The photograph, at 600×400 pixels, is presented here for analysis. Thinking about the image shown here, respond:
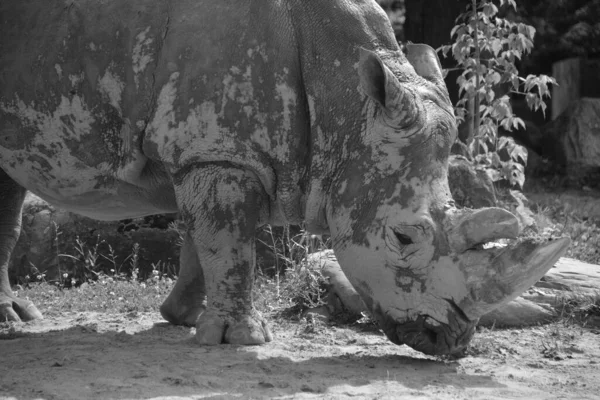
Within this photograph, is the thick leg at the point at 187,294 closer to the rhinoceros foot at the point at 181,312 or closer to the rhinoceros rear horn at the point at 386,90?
the rhinoceros foot at the point at 181,312

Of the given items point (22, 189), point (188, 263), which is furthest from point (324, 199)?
point (22, 189)

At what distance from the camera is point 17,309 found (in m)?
7.15

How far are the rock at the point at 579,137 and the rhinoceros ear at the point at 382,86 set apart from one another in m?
9.19

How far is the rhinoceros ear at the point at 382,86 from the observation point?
5.41m

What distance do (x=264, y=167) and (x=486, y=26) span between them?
4492 mm

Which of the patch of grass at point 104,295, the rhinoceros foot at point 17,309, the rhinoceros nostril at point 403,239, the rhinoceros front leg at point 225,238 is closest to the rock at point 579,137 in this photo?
the patch of grass at point 104,295

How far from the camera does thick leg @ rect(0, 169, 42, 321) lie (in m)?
7.14

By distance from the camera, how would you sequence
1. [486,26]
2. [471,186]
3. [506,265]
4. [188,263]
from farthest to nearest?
[486,26]
[471,186]
[188,263]
[506,265]

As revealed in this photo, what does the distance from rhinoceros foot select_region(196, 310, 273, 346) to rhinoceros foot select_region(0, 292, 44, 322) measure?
170cm

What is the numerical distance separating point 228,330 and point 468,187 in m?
3.67

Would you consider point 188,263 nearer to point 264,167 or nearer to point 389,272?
point 264,167

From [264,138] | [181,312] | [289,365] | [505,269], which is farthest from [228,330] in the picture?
[505,269]

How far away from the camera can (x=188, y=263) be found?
6820 mm

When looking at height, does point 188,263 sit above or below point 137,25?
below
